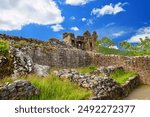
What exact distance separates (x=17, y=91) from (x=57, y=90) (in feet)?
5.98

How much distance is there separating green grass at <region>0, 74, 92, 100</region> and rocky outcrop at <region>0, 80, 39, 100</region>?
0.26 meters

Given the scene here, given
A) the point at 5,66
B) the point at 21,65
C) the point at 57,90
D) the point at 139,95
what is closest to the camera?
the point at 57,90

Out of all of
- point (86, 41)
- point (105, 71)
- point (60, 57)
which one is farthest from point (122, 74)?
point (86, 41)

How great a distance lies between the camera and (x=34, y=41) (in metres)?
24.6

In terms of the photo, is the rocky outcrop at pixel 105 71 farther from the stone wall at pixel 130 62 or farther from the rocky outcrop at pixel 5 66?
the rocky outcrop at pixel 5 66

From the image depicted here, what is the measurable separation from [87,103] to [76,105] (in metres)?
0.33

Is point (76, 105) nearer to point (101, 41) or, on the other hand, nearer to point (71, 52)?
point (71, 52)

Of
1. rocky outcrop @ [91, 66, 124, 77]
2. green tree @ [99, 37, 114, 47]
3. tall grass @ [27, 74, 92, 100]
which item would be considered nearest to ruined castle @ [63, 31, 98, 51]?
green tree @ [99, 37, 114, 47]

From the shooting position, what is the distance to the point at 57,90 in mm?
12625

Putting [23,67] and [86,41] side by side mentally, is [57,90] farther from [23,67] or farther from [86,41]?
[86,41]

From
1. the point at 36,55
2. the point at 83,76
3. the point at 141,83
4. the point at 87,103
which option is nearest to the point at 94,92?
the point at 83,76

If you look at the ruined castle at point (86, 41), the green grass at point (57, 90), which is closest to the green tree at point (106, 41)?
the ruined castle at point (86, 41)

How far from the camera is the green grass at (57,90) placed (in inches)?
471

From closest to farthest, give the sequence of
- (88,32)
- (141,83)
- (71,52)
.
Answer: (141,83), (71,52), (88,32)
